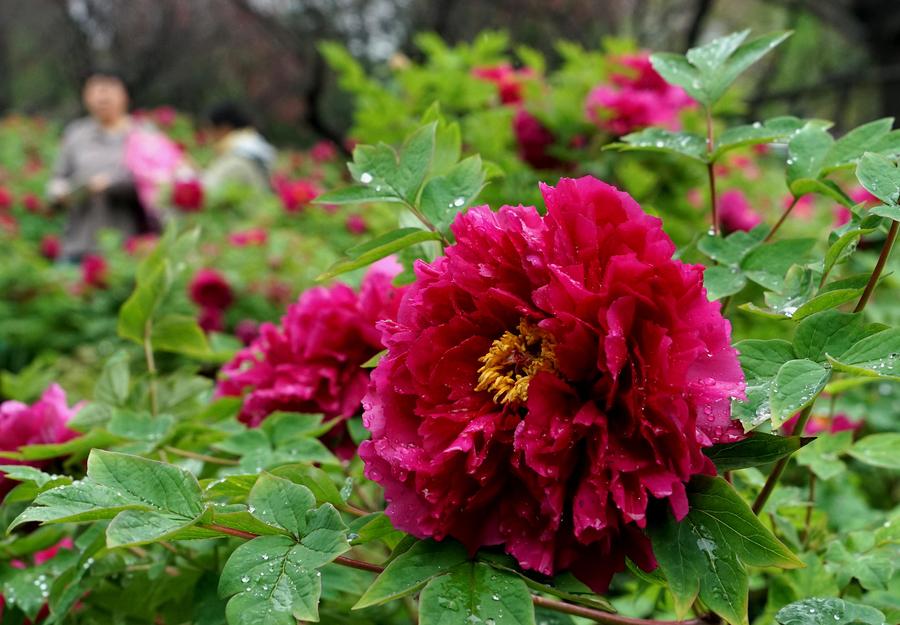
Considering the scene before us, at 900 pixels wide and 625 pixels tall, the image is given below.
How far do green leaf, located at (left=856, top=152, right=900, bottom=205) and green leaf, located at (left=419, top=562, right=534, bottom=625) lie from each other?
417mm

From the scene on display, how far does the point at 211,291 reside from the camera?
4.05m

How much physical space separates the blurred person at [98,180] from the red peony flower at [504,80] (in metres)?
3.35

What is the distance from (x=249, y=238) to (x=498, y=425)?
4090 millimetres

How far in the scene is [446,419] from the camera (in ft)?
2.11

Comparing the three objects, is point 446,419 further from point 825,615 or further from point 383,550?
point 383,550

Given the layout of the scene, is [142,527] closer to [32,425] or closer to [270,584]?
[270,584]

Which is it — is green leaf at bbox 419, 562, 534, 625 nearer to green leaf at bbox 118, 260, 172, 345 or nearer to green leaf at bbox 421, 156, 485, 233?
green leaf at bbox 421, 156, 485, 233

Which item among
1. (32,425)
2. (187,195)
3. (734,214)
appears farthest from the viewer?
(187,195)

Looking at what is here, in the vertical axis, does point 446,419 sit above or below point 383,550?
above

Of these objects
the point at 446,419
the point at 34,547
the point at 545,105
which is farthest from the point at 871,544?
the point at 545,105

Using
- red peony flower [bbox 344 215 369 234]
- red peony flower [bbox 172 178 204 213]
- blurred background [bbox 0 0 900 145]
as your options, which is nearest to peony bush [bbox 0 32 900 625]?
blurred background [bbox 0 0 900 145]

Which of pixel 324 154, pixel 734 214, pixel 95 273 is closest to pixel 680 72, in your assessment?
pixel 734 214

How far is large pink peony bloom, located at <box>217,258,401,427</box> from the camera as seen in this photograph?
99 cm

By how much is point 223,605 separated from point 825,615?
1.81 feet
